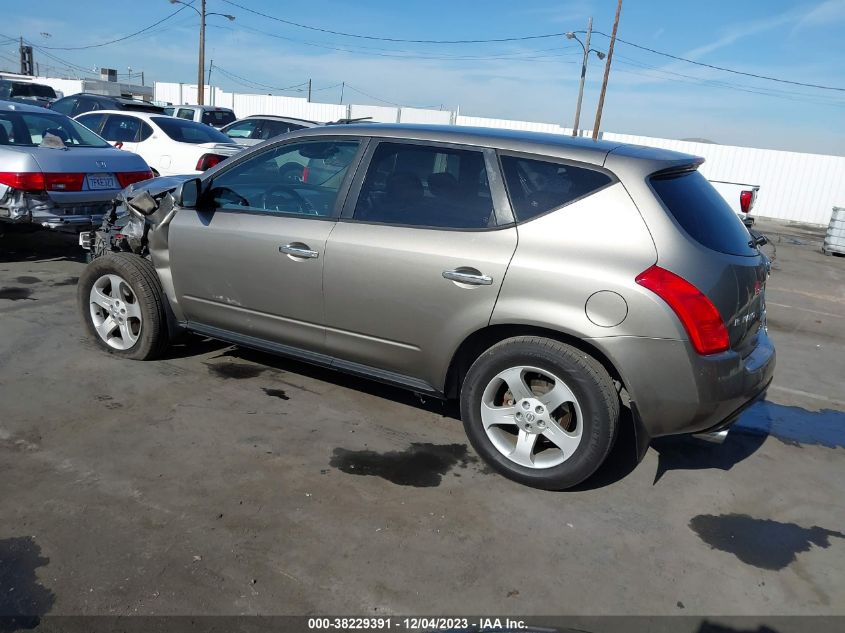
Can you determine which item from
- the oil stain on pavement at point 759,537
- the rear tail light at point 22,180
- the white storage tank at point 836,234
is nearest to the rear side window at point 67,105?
the rear tail light at point 22,180

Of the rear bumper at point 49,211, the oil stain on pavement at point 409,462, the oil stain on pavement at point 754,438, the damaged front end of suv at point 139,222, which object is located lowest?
the oil stain on pavement at point 409,462

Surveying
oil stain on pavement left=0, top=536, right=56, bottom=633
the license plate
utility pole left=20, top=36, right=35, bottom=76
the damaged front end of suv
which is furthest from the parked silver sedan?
utility pole left=20, top=36, right=35, bottom=76

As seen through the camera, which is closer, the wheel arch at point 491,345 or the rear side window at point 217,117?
the wheel arch at point 491,345

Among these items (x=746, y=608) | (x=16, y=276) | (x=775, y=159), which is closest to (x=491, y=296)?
(x=746, y=608)

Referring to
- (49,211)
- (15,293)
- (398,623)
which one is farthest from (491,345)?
(49,211)

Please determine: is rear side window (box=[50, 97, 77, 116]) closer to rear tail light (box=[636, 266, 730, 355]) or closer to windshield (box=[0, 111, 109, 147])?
windshield (box=[0, 111, 109, 147])

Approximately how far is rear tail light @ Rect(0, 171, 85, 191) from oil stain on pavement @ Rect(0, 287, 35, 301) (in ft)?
3.41

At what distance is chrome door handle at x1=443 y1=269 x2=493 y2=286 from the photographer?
3510 mm

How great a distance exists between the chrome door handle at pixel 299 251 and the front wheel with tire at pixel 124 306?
1196mm

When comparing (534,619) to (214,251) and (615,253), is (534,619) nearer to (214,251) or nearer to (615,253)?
(615,253)

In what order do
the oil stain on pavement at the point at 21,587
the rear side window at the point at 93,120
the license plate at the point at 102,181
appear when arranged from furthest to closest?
the rear side window at the point at 93,120, the license plate at the point at 102,181, the oil stain on pavement at the point at 21,587

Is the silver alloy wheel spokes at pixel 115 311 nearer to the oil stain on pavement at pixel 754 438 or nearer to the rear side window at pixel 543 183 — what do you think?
the rear side window at pixel 543 183

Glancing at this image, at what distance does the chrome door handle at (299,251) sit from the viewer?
4.01 meters

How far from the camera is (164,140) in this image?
11062 mm
